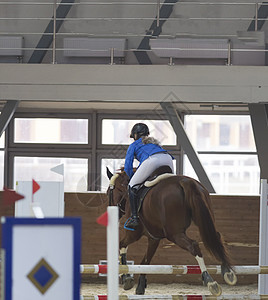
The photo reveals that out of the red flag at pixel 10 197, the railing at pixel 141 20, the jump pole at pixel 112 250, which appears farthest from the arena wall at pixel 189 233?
the jump pole at pixel 112 250

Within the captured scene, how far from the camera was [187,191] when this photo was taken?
4.34m

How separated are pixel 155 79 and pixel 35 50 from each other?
5.88 ft

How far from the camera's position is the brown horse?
4.11 m

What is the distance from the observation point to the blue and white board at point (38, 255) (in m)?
1.94

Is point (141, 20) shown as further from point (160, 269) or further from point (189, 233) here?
point (160, 269)

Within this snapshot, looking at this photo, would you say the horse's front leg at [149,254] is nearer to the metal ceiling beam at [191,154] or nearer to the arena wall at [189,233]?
the arena wall at [189,233]

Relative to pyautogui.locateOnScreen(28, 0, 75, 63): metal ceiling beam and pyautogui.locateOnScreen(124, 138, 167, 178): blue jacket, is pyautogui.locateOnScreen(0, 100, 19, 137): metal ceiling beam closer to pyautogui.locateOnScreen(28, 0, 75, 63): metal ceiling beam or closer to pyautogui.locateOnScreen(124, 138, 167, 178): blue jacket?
pyautogui.locateOnScreen(28, 0, 75, 63): metal ceiling beam

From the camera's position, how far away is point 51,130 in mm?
10766

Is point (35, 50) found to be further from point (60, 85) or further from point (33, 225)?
point (33, 225)

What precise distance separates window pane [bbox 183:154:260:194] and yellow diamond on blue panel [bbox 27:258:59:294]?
28.8ft

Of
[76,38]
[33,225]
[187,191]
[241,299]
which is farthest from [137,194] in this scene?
[76,38]

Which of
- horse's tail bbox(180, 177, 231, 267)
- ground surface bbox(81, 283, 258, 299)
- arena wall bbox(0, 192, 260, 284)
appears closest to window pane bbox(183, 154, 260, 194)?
arena wall bbox(0, 192, 260, 284)

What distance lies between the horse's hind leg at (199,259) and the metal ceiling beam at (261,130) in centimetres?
301

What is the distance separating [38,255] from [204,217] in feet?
7.70
